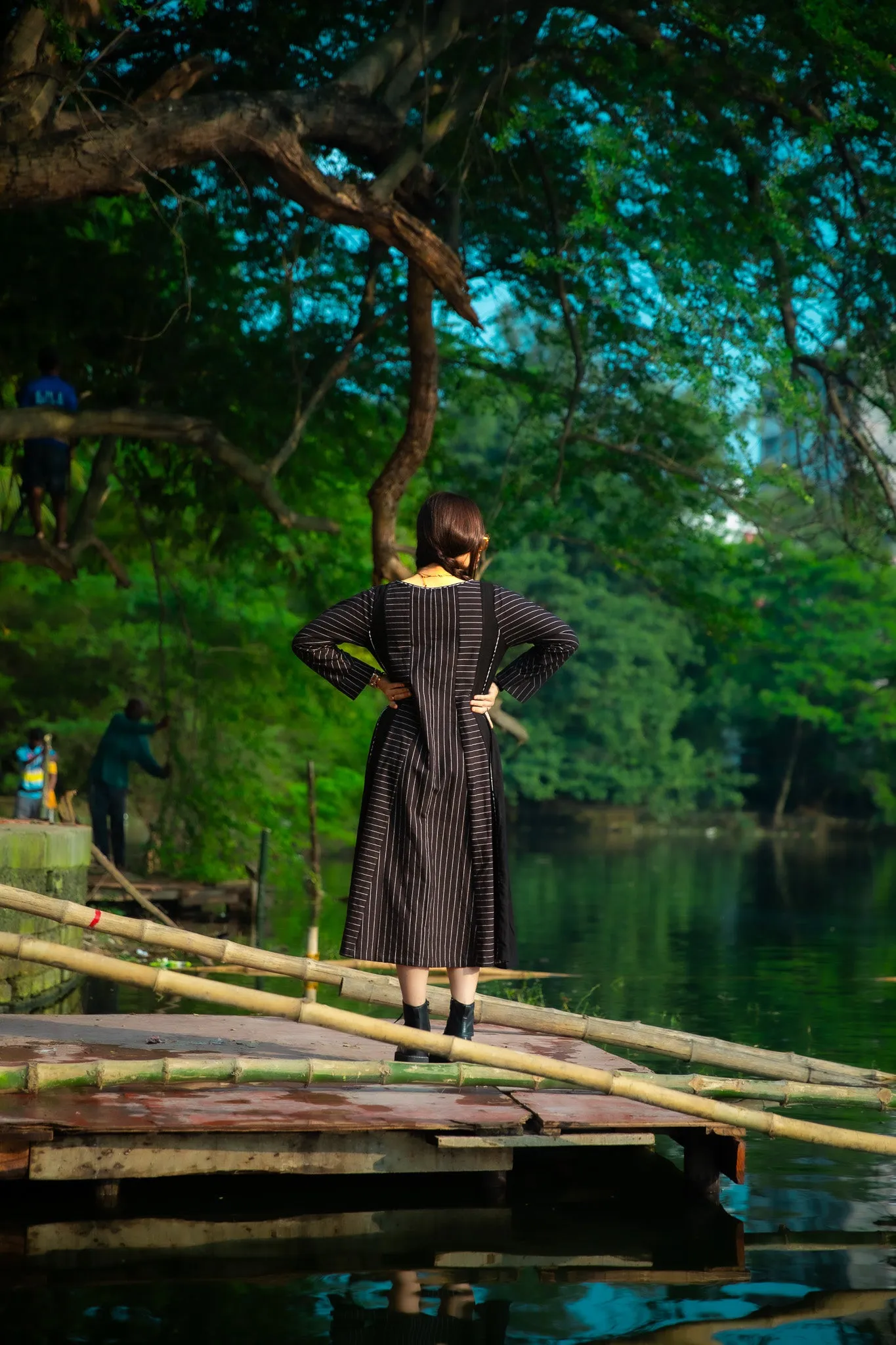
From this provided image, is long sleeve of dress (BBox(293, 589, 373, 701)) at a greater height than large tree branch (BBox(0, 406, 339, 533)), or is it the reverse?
large tree branch (BBox(0, 406, 339, 533))

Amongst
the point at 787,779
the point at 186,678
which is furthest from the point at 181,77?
the point at 787,779

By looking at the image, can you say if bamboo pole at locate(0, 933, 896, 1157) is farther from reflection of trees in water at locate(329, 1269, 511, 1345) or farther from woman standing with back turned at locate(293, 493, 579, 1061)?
reflection of trees in water at locate(329, 1269, 511, 1345)

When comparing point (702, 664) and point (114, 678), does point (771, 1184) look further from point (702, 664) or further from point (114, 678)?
point (702, 664)

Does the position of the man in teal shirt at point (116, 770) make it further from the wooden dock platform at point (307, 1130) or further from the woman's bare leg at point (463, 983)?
the woman's bare leg at point (463, 983)

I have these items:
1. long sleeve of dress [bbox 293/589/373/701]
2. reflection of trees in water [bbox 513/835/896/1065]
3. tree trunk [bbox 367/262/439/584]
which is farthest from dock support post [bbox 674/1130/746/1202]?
tree trunk [bbox 367/262/439/584]

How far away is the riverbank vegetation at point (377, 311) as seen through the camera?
11.3 metres

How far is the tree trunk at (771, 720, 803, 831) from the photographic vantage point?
194 ft

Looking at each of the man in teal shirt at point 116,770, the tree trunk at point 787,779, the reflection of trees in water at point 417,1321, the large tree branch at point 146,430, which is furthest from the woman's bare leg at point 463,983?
the tree trunk at point 787,779

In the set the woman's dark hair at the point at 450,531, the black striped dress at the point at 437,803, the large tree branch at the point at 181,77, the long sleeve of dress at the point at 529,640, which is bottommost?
the black striped dress at the point at 437,803

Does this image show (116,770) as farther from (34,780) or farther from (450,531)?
(450,531)

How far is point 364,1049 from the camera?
686cm

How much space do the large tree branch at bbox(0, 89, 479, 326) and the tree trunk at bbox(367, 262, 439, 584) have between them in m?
1.30

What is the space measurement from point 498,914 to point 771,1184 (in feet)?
5.13

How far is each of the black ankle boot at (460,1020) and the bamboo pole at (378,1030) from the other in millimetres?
422
